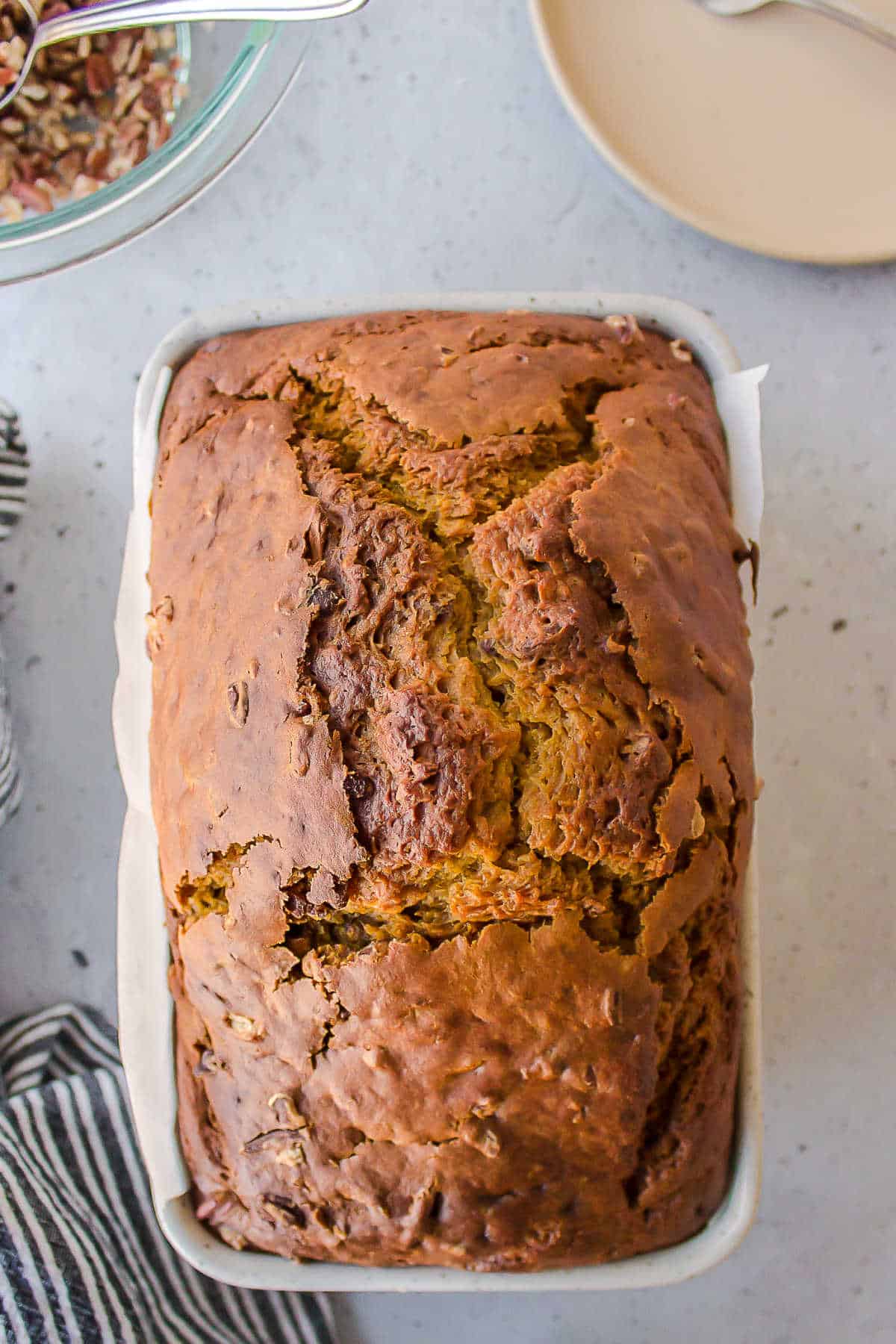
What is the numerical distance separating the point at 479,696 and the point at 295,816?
179mm

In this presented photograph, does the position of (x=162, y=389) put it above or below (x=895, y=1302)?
above

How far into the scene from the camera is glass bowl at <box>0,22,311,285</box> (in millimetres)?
1239

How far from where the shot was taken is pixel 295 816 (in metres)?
1.01

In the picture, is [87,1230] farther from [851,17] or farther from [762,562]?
[851,17]

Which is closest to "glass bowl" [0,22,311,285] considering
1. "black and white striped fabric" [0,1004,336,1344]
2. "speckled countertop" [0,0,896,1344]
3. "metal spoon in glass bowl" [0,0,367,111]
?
"metal spoon in glass bowl" [0,0,367,111]

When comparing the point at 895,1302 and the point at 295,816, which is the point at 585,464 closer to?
the point at 295,816

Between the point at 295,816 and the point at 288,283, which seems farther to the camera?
the point at 288,283

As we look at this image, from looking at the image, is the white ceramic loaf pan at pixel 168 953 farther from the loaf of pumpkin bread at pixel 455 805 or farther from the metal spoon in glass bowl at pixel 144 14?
the metal spoon in glass bowl at pixel 144 14

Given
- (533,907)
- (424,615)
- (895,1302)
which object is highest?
(424,615)

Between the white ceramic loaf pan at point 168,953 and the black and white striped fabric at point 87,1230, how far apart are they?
206 millimetres

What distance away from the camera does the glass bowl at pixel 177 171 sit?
124 centimetres

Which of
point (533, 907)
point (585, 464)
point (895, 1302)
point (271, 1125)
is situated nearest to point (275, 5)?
point (585, 464)

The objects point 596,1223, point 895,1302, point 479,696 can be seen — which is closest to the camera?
point 479,696

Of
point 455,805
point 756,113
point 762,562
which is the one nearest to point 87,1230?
point 455,805
